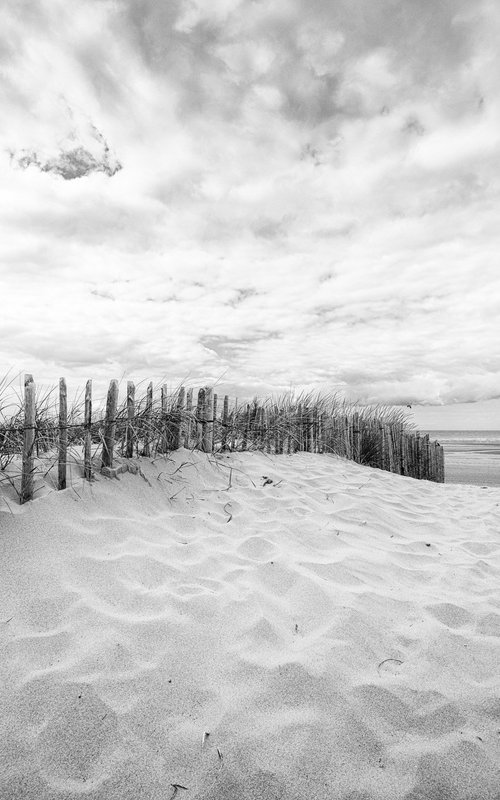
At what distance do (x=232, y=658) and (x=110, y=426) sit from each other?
2324mm

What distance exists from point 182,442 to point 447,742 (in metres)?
3.67

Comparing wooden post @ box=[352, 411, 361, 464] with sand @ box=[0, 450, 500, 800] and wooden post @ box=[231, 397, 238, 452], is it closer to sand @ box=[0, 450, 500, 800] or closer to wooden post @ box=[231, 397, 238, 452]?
wooden post @ box=[231, 397, 238, 452]

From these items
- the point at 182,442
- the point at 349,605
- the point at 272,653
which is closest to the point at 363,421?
the point at 182,442

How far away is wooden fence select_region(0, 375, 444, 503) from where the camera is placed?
10.6 feet

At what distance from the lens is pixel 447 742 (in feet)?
5.06

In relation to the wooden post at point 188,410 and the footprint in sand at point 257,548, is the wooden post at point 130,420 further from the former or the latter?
the footprint in sand at point 257,548

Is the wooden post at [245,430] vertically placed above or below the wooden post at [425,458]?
above

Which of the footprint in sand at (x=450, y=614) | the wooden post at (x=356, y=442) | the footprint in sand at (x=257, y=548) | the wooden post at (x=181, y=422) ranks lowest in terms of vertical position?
the footprint in sand at (x=450, y=614)

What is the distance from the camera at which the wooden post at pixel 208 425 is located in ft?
16.5

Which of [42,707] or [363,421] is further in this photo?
[363,421]

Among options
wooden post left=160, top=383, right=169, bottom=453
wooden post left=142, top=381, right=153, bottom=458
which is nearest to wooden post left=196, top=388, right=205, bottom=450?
wooden post left=160, top=383, right=169, bottom=453

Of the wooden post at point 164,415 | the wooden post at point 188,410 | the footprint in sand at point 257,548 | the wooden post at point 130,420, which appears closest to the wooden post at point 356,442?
the wooden post at point 188,410

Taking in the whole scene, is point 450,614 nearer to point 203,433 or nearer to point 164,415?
point 164,415

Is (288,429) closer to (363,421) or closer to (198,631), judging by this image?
(363,421)
